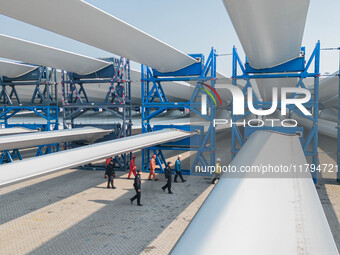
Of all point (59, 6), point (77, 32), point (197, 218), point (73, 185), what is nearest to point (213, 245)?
point (197, 218)

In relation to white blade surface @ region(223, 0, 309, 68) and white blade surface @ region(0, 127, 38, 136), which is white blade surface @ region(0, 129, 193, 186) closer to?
white blade surface @ region(223, 0, 309, 68)

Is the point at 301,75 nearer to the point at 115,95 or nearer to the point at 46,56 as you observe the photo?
the point at 115,95

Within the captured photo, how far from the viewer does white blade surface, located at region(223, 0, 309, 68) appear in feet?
→ 20.5

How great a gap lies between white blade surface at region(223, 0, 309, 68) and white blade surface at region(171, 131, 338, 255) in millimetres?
3907

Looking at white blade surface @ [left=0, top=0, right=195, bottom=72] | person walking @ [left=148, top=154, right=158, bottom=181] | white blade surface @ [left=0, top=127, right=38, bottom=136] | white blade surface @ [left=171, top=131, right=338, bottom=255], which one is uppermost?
white blade surface @ [left=0, top=0, right=195, bottom=72]

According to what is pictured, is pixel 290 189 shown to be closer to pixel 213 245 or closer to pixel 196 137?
pixel 213 245

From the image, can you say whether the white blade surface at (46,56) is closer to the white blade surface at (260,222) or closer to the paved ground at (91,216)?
the paved ground at (91,216)

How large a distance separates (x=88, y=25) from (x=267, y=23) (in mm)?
5007

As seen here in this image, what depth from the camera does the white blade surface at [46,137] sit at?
11273 mm

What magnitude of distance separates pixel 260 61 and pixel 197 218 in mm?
9979

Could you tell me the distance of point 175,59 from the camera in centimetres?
1395

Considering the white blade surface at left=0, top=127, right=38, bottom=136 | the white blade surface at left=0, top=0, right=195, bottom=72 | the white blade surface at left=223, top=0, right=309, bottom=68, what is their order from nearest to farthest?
1. the white blade surface at left=223, top=0, right=309, bottom=68
2. the white blade surface at left=0, top=0, right=195, bottom=72
3. the white blade surface at left=0, top=127, right=38, bottom=136

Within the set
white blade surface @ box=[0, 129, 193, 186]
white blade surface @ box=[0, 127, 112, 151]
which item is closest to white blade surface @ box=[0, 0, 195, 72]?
white blade surface @ box=[0, 129, 193, 186]

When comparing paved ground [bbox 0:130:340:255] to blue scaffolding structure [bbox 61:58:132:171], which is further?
blue scaffolding structure [bbox 61:58:132:171]
